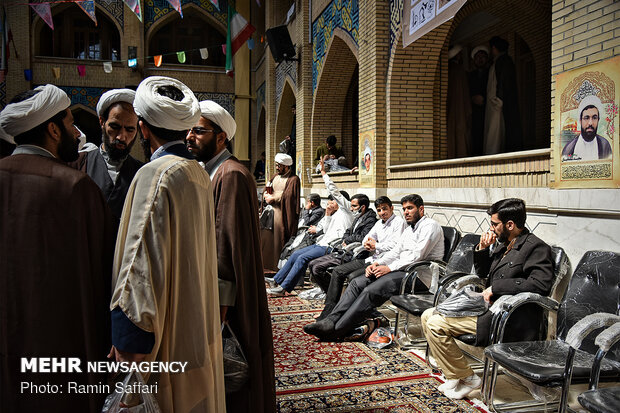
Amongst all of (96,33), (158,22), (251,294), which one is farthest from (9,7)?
(251,294)

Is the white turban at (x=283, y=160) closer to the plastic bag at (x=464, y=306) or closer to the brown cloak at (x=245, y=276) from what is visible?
the plastic bag at (x=464, y=306)

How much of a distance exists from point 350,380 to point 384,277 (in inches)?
44.4

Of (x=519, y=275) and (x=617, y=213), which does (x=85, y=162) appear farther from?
(x=617, y=213)

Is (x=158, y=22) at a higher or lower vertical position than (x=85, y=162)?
higher

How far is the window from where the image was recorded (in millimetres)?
16062

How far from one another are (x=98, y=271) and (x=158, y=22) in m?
16.7

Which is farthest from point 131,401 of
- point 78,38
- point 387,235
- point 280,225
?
point 78,38

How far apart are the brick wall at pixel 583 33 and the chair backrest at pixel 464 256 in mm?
774

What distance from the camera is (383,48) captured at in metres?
6.56

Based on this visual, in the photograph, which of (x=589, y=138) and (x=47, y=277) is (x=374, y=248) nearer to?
(x=589, y=138)

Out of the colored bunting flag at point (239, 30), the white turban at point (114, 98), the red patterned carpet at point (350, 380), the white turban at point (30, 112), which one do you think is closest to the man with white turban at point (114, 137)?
the white turban at point (114, 98)

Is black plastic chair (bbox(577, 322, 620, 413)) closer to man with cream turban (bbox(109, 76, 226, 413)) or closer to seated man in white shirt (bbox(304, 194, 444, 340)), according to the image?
man with cream turban (bbox(109, 76, 226, 413))

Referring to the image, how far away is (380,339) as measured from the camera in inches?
153

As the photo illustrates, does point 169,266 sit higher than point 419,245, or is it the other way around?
point 169,266
